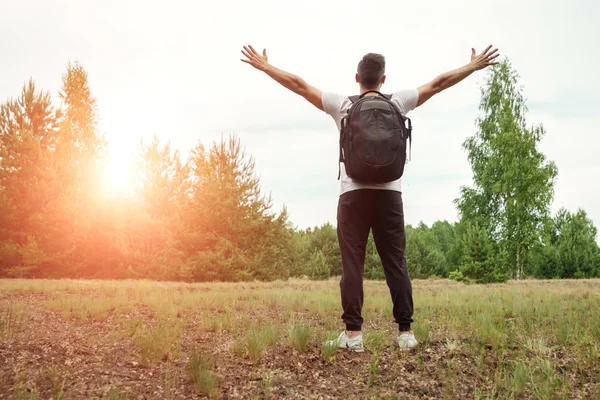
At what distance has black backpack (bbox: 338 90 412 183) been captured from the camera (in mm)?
4371

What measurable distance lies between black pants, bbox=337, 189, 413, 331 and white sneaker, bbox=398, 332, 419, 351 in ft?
0.46

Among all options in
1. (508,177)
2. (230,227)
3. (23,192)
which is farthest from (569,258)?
(23,192)

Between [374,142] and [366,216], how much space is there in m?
0.70

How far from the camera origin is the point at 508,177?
29.3 metres

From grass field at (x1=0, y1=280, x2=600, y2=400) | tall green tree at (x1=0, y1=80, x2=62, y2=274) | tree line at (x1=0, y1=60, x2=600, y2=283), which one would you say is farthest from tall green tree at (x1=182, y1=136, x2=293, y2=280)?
grass field at (x1=0, y1=280, x2=600, y2=400)

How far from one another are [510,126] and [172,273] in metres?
20.5

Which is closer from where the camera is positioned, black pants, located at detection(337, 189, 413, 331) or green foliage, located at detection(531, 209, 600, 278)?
black pants, located at detection(337, 189, 413, 331)

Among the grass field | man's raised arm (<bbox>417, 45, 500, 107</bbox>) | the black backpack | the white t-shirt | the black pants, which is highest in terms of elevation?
man's raised arm (<bbox>417, 45, 500, 107</bbox>)

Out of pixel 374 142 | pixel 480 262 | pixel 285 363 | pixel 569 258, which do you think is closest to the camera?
pixel 374 142

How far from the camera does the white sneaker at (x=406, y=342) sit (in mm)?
4789

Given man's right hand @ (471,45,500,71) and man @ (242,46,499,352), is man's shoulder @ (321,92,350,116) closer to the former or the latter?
man @ (242,46,499,352)

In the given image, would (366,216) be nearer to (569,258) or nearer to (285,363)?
(285,363)

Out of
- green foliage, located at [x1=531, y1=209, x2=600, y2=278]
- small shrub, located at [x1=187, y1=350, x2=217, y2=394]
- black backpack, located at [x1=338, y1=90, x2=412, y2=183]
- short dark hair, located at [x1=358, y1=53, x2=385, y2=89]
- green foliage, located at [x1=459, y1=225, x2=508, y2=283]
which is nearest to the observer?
small shrub, located at [x1=187, y1=350, x2=217, y2=394]

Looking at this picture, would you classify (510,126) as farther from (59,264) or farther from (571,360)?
(571,360)
